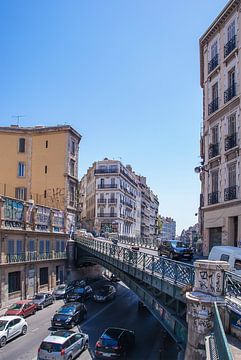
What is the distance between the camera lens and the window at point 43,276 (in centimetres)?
4660

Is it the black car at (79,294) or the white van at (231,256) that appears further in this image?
the black car at (79,294)

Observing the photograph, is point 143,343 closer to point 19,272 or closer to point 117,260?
point 117,260

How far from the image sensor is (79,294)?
43.8 metres

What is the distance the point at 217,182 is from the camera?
2966 cm

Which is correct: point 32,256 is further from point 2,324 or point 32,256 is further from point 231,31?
point 231,31

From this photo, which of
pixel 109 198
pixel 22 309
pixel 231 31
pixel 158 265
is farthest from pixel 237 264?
pixel 109 198

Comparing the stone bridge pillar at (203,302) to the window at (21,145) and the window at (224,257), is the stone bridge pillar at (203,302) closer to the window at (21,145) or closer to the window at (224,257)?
the window at (224,257)

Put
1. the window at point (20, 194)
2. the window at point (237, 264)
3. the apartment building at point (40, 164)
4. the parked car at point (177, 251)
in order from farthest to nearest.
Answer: the window at point (20, 194)
the apartment building at point (40, 164)
the parked car at point (177, 251)
the window at point (237, 264)

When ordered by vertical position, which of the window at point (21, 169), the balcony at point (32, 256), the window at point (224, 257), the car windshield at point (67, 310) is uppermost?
the window at point (21, 169)

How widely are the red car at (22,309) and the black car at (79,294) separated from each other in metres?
7.13

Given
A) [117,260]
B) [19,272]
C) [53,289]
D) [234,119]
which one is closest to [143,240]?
[53,289]

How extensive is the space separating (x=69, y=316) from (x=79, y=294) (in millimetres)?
12712

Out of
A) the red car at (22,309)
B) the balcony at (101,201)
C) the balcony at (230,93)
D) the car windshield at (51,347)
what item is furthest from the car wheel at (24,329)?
the balcony at (101,201)

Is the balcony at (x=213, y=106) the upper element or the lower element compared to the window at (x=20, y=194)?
upper
